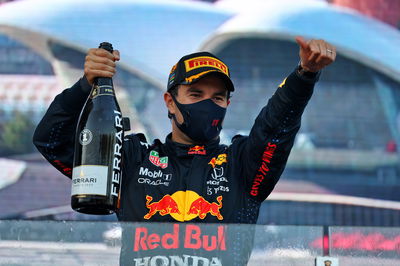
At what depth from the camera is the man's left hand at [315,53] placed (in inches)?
59.7

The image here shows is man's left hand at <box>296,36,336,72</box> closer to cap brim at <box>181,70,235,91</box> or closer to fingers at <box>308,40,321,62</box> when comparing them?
fingers at <box>308,40,321,62</box>

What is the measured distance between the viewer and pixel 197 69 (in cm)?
174

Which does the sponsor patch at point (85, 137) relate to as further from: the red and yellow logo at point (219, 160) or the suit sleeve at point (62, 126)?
the red and yellow logo at point (219, 160)

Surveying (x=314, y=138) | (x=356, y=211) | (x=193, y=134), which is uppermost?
(x=314, y=138)

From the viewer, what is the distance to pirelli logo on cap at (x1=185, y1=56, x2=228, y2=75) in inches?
68.7

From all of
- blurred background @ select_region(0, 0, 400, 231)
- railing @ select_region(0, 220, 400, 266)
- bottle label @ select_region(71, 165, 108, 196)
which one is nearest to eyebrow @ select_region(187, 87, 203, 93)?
bottle label @ select_region(71, 165, 108, 196)

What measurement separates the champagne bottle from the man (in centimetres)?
8

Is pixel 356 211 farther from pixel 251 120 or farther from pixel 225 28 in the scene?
pixel 225 28

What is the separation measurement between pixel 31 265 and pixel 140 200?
0.38 metres

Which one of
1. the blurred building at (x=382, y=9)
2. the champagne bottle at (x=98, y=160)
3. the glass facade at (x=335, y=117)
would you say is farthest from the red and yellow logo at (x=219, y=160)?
the blurred building at (x=382, y=9)

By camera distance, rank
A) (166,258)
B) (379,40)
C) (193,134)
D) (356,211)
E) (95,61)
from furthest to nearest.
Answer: (379,40) < (356,211) < (193,134) < (95,61) < (166,258)

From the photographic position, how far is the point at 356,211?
32.8ft

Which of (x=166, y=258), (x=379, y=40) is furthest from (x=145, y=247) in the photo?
(x=379, y=40)

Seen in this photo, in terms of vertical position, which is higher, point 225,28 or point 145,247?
point 225,28
